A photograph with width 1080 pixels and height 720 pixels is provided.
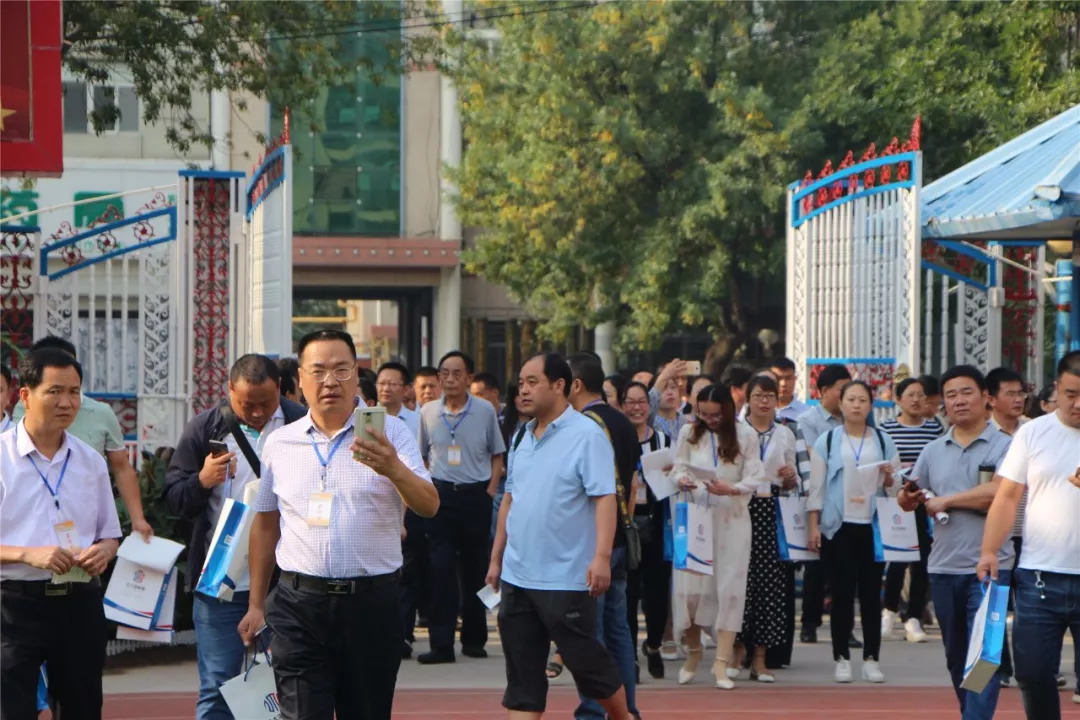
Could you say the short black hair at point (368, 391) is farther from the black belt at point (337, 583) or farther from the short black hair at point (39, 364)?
the black belt at point (337, 583)

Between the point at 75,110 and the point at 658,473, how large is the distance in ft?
81.7

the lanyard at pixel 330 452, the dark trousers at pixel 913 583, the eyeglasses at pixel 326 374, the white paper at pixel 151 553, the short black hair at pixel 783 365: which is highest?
the eyeglasses at pixel 326 374

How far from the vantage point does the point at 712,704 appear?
993 cm

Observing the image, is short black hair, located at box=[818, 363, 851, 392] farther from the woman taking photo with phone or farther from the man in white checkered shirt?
the man in white checkered shirt

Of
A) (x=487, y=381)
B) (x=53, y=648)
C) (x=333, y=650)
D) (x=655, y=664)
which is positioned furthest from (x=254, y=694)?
(x=487, y=381)

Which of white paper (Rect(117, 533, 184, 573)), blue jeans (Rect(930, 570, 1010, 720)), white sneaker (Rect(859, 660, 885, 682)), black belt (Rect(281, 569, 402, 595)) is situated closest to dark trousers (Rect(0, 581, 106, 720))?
white paper (Rect(117, 533, 184, 573))

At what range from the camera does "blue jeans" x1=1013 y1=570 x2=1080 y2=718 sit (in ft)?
23.0

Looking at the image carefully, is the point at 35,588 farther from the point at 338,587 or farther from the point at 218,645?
the point at 338,587

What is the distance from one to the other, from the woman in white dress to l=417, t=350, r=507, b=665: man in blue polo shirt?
1.69m

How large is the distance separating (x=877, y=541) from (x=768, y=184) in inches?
652

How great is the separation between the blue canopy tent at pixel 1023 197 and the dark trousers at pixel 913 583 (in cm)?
205

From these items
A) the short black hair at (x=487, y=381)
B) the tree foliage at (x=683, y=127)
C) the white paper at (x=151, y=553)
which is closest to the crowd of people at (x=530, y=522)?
the white paper at (x=151, y=553)

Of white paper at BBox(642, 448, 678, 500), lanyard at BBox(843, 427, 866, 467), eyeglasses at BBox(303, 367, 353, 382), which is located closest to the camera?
eyeglasses at BBox(303, 367, 353, 382)

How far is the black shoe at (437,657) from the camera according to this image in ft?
37.3
